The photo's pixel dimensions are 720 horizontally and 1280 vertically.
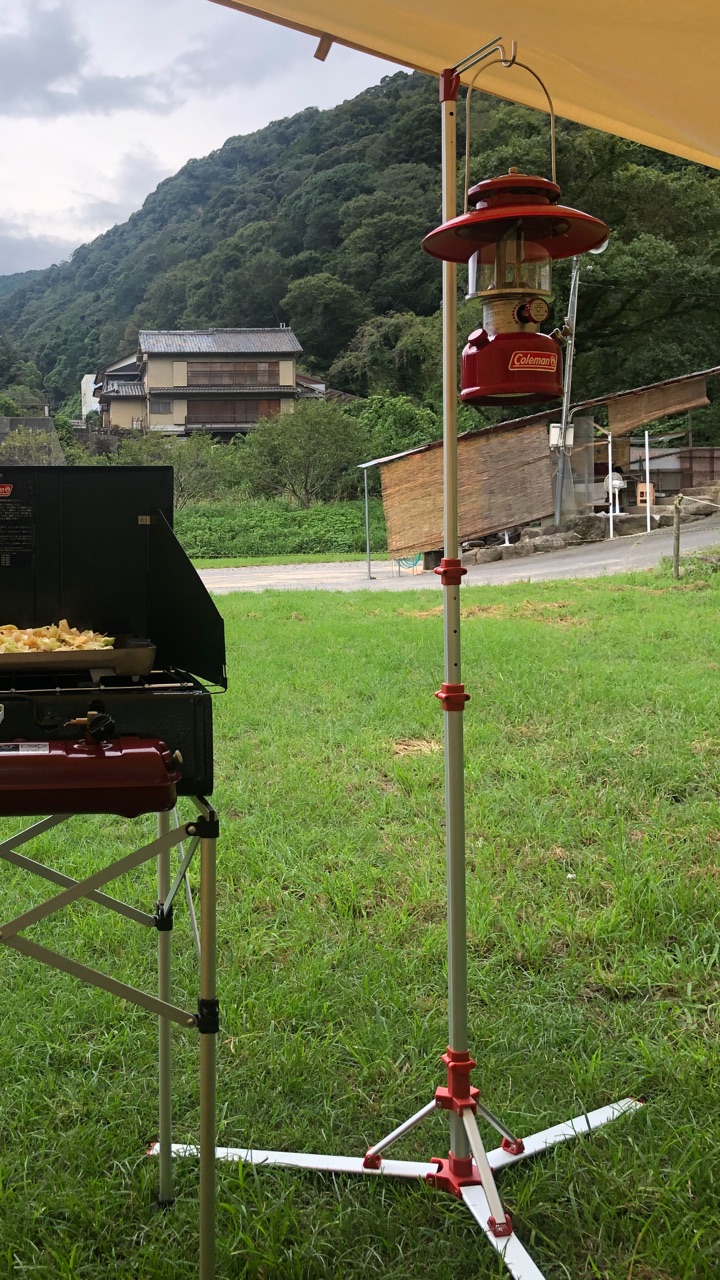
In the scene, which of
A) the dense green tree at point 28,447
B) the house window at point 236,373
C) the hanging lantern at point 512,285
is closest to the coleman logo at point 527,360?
the hanging lantern at point 512,285

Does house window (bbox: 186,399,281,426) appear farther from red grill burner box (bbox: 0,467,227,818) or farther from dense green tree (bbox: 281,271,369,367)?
red grill burner box (bbox: 0,467,227,818)

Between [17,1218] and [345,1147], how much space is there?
0.47 m

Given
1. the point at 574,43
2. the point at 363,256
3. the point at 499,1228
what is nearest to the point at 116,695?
→ the point at 499,1228

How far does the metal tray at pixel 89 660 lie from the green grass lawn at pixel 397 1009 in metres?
0.75

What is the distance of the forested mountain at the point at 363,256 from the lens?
15.3m

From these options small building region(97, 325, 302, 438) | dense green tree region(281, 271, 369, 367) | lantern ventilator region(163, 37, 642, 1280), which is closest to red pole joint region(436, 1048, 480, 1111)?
lantern ventilator region(163, 37, 642, 1280)

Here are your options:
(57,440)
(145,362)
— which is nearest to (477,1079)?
(57,440)

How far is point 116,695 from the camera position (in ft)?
3.41

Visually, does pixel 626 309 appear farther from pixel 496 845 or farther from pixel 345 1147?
pixel 345 1147

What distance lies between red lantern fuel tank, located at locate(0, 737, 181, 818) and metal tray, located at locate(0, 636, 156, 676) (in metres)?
0.15

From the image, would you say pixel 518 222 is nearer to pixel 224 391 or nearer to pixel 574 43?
pixel 574 43

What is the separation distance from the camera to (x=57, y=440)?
47.8 ft

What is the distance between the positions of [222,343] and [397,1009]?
22.8m

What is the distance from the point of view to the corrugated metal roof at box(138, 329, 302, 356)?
2245cm
